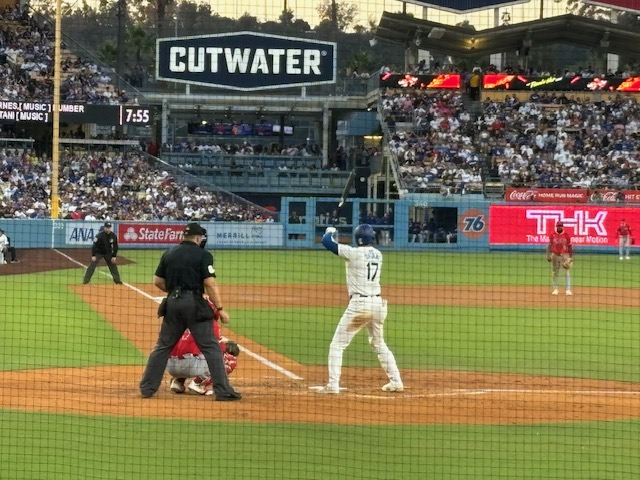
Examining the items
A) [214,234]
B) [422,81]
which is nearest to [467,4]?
[422,81]

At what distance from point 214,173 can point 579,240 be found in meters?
18.9

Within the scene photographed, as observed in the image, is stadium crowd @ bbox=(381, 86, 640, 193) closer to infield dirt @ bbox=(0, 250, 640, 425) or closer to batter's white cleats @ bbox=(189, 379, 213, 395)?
infield dirt @ bbox=(0, 250, 640, 425)

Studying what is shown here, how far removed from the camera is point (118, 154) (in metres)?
53.8

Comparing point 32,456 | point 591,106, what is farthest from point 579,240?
point 32,456

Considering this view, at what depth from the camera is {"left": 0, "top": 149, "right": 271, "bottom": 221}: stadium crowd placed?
48594 mm

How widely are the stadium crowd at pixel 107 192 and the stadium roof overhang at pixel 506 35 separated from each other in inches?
506

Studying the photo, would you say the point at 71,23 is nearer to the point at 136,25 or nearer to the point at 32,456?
the point at 136,25

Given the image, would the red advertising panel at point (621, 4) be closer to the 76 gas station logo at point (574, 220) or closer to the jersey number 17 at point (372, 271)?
the 76 gas station logo at point (574, 220)

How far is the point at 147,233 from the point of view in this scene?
158 feet

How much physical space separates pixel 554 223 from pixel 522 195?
2472 millimetres

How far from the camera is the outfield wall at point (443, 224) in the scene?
48.2m

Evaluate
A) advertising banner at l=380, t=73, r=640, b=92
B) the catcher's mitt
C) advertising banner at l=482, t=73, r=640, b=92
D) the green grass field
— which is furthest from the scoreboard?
the catcher's mitt

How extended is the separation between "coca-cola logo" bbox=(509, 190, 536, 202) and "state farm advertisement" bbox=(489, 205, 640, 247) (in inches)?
70.4

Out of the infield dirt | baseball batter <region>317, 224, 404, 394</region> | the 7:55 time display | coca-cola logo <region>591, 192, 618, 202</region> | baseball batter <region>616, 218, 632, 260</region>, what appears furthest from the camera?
the 7:55 time display
